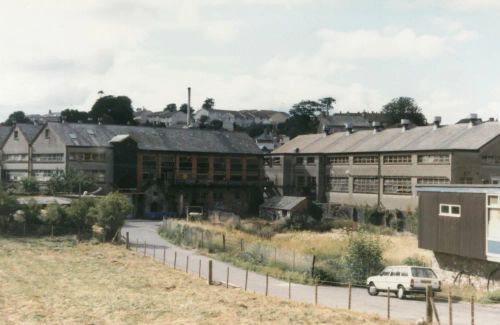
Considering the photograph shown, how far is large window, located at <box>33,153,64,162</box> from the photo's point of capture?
250 ft

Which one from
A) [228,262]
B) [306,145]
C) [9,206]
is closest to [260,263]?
[228,262]

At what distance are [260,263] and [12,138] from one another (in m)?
57.6

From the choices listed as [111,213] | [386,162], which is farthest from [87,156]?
[386,162]

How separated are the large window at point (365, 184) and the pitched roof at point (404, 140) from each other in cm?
329

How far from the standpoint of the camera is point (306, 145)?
85.8 m

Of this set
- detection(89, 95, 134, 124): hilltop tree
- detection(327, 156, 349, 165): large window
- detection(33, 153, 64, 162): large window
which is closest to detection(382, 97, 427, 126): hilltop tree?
detection(89, 95, 134, 124): hilltop tree

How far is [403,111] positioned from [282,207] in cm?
9801

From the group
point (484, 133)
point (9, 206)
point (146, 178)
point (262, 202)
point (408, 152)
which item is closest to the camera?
point (9, 206)

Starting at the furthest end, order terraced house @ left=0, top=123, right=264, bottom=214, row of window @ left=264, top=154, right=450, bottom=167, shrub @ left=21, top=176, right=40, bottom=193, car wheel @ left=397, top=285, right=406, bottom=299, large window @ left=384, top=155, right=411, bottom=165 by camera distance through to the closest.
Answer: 1. terraced house @ left=0, top=123, right=264, bottom=214
2. shrub @ left=21, top=176, right=40, bottom=193
3. large window @ left=384, top=155, right=411, bottom=165
4. row of window @ left=264, top=154, right=450, bottom=167
5. car wheel @ left=397, top=285, right=406, bottom=299

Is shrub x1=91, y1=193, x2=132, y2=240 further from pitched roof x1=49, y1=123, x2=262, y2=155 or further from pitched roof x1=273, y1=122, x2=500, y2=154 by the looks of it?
pitched roof x1=273, y1=122, x2=500, y2=154

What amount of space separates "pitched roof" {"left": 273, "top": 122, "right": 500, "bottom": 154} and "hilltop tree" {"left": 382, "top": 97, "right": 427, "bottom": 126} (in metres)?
75.4

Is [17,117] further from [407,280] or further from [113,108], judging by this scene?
[407,280]

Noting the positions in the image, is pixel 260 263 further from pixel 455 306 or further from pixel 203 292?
pixel 455 306

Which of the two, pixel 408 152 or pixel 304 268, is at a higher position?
pixel 408 152
